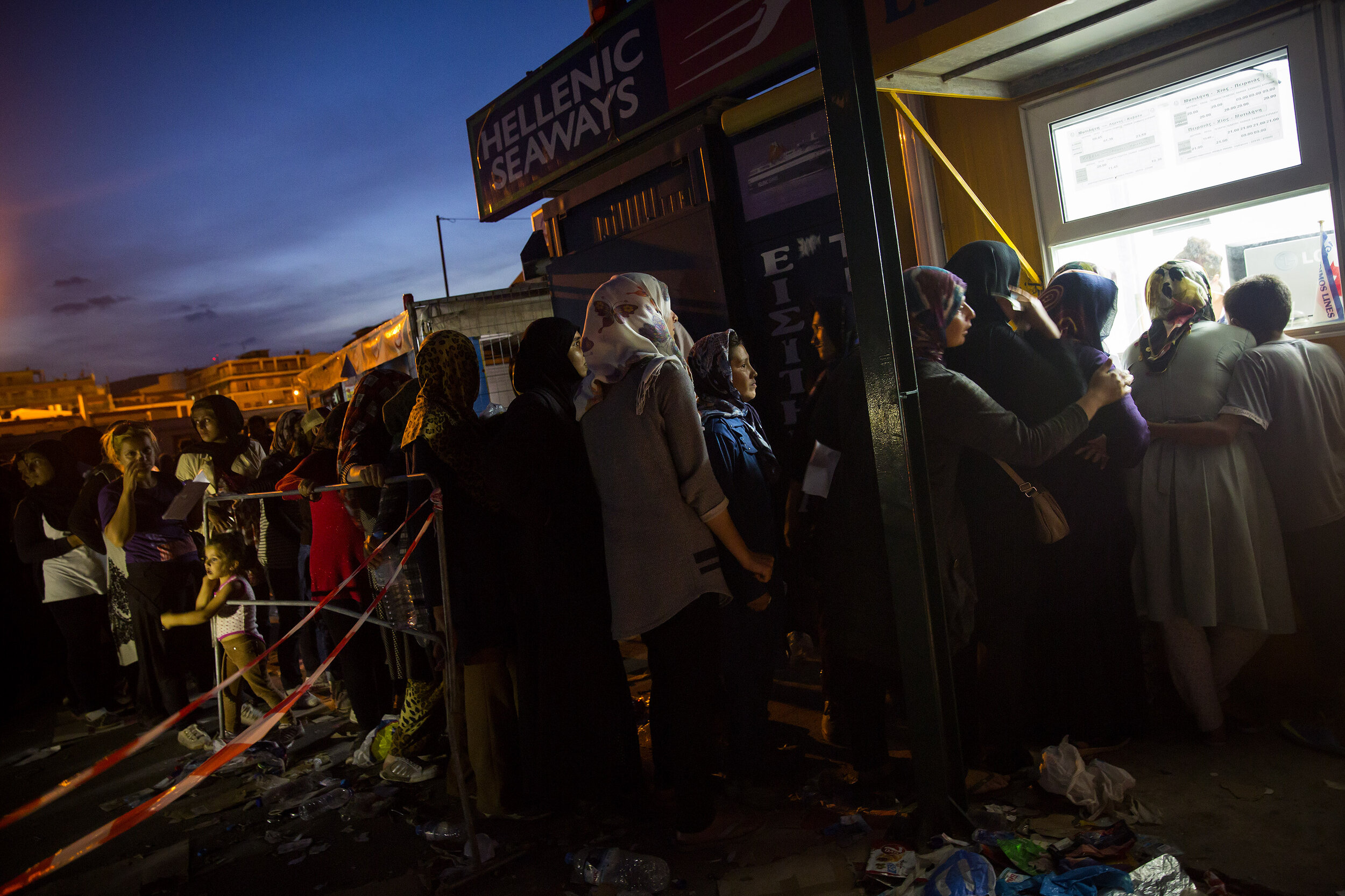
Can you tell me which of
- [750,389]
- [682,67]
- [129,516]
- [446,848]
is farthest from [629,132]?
[446,848]

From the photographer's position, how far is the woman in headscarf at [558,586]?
3102 mm

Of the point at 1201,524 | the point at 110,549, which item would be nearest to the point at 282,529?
the point at 110,549

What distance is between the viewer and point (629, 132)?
602cm

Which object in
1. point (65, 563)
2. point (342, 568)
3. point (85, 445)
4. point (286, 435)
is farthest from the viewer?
point (85, 445)

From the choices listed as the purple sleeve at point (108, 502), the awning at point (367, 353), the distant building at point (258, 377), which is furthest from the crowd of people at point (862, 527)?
the distant building at point (258, 377)

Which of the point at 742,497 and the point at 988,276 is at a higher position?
the point at 988,276

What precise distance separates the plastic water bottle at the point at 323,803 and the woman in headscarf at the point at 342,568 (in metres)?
0.52

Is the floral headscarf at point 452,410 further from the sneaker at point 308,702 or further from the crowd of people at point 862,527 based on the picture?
the sneaker at point 308,702

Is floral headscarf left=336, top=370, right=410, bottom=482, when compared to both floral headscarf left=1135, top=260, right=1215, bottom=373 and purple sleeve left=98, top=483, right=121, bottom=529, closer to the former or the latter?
purple sleeve left=98, top=483, right=121, bottom=529

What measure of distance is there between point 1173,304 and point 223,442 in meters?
6.09

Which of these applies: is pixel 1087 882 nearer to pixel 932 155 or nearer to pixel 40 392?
pixel 932 155

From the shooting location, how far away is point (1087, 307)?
336cm

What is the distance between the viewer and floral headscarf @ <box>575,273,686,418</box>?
115 inches

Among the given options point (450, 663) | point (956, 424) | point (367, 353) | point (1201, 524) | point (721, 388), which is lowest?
point (450, 663)
